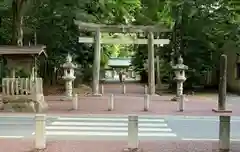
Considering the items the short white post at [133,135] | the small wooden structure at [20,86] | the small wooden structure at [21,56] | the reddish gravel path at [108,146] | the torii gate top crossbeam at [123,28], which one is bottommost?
the reddish gravel path at [108,146]

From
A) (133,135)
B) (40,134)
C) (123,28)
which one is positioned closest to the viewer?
(133,135)

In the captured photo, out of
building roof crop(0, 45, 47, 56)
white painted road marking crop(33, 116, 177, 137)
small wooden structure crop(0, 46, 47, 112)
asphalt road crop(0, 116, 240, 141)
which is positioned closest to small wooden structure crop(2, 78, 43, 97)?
small wooden structure crop(0, 46, 47, 112)

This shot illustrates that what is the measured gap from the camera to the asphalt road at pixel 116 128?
13.4m

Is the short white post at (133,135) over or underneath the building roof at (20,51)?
underneath

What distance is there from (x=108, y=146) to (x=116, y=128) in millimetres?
4192

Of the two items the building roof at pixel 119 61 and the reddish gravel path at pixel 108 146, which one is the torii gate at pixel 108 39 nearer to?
the reddish gravel path at pixel 108 146

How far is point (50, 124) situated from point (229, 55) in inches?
1222

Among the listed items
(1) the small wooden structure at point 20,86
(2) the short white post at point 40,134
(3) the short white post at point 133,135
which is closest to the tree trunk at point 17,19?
(1) the small wooden structure at point 20,86

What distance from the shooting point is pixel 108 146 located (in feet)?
36.7

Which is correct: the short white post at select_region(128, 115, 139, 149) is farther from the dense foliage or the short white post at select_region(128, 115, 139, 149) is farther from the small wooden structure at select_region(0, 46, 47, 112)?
the dense foliage

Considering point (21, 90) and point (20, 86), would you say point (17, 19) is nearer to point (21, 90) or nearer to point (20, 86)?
point (20, 86)

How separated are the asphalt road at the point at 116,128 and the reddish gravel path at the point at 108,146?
45.6 inches

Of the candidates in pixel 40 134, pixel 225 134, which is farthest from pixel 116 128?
pixel 225 134

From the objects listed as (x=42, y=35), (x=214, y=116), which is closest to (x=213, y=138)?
(x=214, y=116)
